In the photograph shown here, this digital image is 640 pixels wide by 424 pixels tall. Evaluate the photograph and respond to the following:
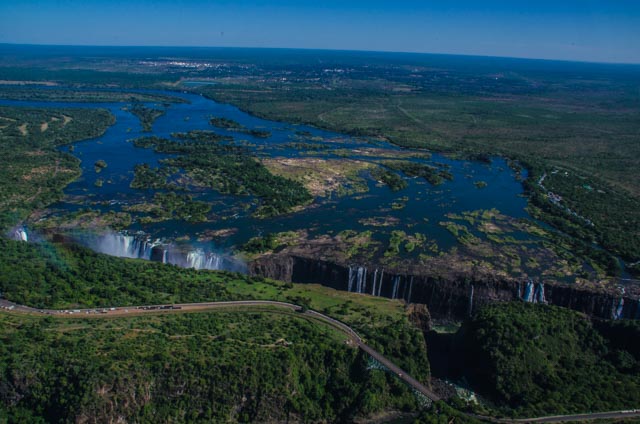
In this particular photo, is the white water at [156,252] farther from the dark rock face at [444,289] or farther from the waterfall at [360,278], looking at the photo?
the waterfall at [360,278]

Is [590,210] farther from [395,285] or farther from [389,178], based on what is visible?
[395,285]

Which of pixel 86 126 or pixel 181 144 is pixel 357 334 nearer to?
pixel 181 144

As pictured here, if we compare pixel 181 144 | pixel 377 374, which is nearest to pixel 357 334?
pixel 377 374

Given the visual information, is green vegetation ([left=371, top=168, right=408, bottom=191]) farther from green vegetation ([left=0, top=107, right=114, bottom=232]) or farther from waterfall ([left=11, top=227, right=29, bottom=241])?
waterfall ([left=11, top=227, right=29, bottom=241])

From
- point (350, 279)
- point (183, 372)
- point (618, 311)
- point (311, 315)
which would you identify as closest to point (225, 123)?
point (350, 279)

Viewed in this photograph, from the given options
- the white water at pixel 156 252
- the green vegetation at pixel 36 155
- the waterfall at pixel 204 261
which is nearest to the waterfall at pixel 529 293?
the white water at pixel 156 252

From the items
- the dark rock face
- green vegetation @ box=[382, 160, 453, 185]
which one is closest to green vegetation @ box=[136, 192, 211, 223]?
the dark rock face
